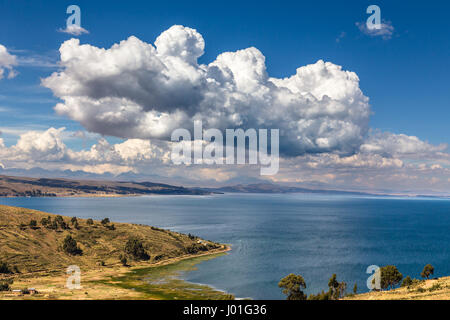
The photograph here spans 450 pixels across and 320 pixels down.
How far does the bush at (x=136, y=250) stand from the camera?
559 feet

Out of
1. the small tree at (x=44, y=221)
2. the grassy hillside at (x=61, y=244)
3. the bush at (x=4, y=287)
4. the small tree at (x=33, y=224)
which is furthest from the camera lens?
the small tree at (x=44, y=221)

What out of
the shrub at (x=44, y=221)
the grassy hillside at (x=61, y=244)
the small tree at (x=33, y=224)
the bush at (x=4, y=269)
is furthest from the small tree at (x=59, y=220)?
the bush at (x=4, y=269)

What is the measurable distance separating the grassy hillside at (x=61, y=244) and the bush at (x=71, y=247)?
6.31ft

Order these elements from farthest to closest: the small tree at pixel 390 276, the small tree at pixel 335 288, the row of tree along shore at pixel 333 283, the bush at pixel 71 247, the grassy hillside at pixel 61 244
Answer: the bush at pixel 71 247
the grassy hillside at pixel 61 244
the small tree at pixel 390 276
the row of tree along shore at pixel 333 283
the small tree at pixel 335 288

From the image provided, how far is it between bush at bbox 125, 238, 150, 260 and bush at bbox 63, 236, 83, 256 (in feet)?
72.4

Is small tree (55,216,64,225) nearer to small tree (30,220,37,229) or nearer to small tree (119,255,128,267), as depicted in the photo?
small tree (30,220,37,229)

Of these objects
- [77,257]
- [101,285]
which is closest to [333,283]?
[101,285]

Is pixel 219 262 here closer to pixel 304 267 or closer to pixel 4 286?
pixel 304 267

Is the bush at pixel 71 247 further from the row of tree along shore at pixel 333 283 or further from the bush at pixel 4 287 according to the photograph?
the row of tree along shore at pixel 333 283

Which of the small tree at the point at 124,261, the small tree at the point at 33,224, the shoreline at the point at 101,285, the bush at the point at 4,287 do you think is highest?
the small tree at the point at 33,224

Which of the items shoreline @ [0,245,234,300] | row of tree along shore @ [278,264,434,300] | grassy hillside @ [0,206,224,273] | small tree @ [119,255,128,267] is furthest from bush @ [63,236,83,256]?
row of tree along shore @ [278,264,434,300]

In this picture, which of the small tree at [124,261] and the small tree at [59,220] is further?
the small tree at [59,220]

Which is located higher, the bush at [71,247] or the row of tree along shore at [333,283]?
the row of tree along shore at [333,283]
